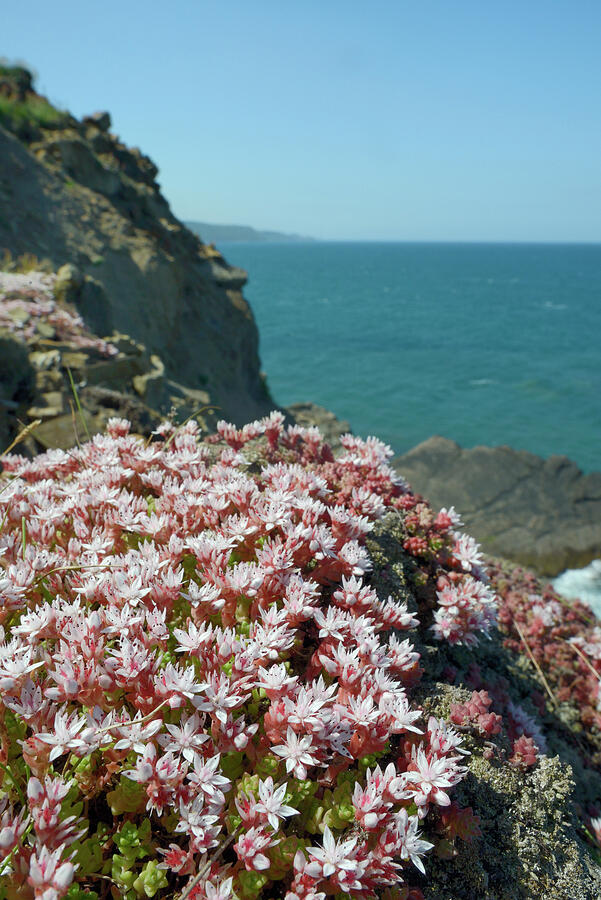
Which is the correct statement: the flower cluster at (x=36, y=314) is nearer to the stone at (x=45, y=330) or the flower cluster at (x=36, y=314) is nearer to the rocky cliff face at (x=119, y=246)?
the stone at (x=45, y=330)

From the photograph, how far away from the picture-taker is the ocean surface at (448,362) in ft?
155

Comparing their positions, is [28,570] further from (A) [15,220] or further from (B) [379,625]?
(A) [15,220]

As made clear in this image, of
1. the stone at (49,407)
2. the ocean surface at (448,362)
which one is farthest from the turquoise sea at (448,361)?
the stone at (49,407)

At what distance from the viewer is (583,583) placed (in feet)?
70.6

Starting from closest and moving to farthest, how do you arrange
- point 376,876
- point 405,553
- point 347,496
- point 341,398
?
point 376,876 < point 347,496 < point 405,553 < point 341,398

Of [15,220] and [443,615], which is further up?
[15,220]

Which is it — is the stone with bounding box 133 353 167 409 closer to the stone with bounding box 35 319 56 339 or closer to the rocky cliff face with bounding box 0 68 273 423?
the stone with bounding box 35 319 56 339

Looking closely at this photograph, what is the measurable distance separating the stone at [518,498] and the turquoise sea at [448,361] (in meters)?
11.9

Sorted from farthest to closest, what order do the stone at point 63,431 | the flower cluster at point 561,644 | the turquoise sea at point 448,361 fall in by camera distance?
the turquoise sea at point 448,361, the stone at point 63,431, the flower cluster at point 561,644

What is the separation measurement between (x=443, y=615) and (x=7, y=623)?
2.35 meters

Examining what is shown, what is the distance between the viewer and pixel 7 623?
2730mm

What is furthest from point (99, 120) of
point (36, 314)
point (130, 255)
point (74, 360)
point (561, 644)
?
point (561, 644)

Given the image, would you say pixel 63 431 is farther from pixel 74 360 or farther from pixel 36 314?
pixel 36 314

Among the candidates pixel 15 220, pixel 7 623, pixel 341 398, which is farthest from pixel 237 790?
pixel 341 398
